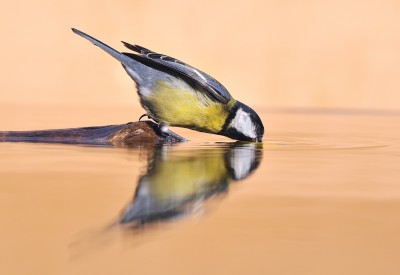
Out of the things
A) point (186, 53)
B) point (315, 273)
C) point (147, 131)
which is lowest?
point (315, 273)

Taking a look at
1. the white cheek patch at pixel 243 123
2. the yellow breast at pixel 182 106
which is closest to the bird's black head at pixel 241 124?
the white cheek patch at pixel 243 123

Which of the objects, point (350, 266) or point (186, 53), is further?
point (186, 53)

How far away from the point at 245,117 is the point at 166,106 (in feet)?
2.44

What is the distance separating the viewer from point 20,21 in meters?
21.2

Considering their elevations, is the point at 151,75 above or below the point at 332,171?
above

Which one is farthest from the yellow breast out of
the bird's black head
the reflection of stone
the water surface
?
the water surface

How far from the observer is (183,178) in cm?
393

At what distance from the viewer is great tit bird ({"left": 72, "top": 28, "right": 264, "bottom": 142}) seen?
6.32m

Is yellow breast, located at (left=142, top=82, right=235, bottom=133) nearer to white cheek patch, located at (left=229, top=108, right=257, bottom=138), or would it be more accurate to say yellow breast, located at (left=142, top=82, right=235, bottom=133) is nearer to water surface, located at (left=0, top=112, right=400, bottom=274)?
white cheek patch, located at (left=229, top=108, right=257, bottom=138)

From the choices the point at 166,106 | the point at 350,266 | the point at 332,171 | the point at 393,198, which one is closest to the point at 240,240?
the point at 350,266

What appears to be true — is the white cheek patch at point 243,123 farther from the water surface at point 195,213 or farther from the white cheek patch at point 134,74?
the water surface at point 195,213

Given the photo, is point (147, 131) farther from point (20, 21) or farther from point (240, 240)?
point (20, 21)

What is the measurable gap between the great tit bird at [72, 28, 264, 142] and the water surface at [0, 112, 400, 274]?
779 millimetres

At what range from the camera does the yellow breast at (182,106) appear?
A: 6.30 m
